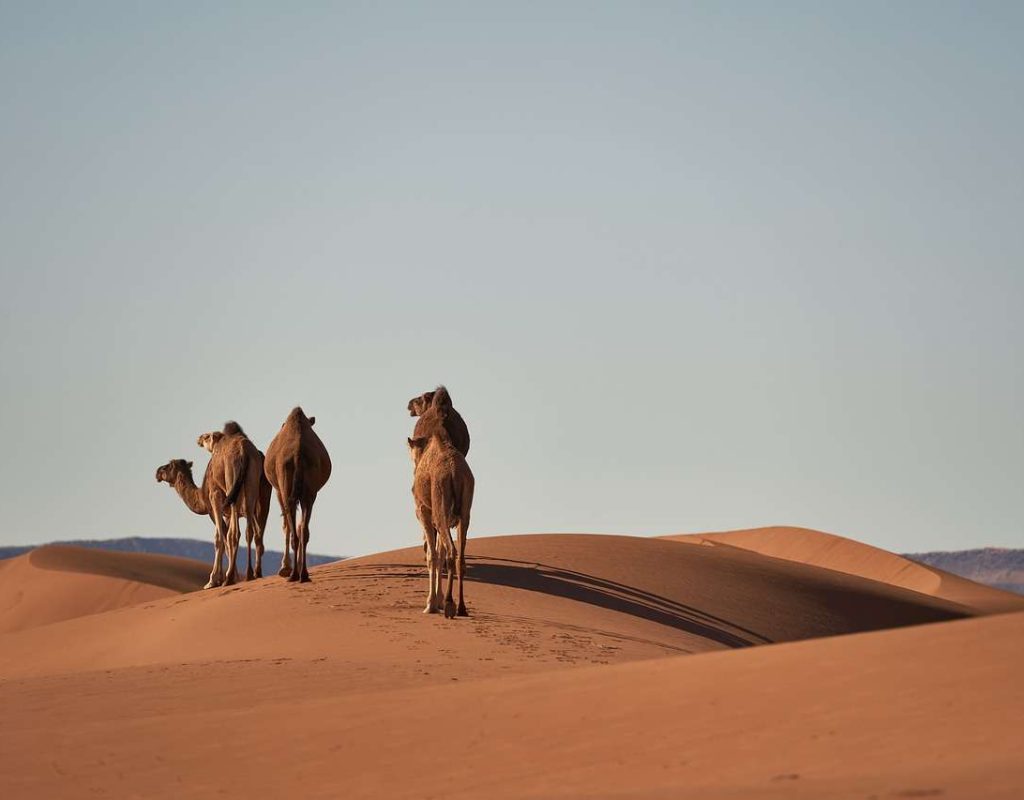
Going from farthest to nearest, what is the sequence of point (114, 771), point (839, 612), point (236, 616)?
point (839, 612), point (236, 616), point (114, 771)

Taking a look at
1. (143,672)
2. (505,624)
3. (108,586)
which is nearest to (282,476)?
(505,624)

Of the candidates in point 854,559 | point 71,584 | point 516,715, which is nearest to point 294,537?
point 516,715

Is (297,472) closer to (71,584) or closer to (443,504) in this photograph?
(443,504)

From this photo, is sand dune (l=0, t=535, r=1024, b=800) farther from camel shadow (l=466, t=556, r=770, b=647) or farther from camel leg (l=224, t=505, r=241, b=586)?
camel leg (l=224, t=505, r=241, b=586)

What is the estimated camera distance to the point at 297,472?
1038 inches

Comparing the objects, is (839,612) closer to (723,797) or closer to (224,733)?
(224,733)

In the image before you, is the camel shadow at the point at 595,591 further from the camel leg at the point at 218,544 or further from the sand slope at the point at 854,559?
the sand slope at the point at 854,559

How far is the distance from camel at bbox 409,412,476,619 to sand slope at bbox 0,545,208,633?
126ft

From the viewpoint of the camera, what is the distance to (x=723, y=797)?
9.39 metres

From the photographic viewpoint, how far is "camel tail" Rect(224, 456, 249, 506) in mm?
28969

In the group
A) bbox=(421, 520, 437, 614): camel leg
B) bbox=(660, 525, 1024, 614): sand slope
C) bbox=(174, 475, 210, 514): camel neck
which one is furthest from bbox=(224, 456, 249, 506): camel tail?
bbox=(660, 525, 1024, 614): sand slope

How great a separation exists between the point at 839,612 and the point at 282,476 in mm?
13423

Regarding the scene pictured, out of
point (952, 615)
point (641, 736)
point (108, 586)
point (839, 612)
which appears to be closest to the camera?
point (641, 736)

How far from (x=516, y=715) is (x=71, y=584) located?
171ft
